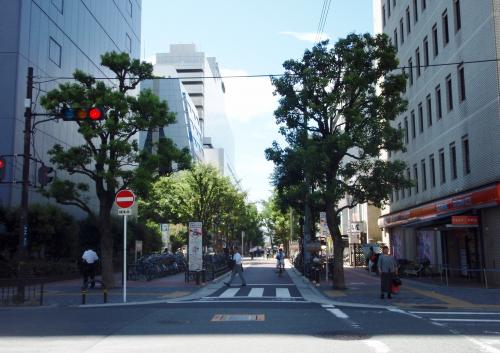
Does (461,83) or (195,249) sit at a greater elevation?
(461,83)

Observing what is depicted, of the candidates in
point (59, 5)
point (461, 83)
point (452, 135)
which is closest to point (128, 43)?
point (59, 5)

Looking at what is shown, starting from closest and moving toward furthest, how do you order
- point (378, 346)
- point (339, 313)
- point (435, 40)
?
point (378, 346)
point (339, 313)
point (435, 40)

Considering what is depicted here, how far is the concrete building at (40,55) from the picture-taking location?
2722cm

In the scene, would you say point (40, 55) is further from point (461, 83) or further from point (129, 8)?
point (461, 83)

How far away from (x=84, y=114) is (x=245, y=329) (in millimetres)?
8831

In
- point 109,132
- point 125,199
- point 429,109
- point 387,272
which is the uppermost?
point 429,109

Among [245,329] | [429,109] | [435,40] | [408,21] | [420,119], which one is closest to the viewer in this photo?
[245,329]

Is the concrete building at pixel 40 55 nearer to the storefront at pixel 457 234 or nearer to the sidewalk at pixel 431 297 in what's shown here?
the sidewalk at pixel 431 297

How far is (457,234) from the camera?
29500 mm

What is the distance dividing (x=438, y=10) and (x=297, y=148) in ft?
43.7

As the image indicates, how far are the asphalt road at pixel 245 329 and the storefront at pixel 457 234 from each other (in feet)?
30.9

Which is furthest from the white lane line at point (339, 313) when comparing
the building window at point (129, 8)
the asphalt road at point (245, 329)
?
the building window at point (129, 8)

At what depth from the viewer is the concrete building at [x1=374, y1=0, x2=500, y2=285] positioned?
22.4 meters

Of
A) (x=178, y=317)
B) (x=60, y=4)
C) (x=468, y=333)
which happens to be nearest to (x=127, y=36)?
(x=60, y=4)
